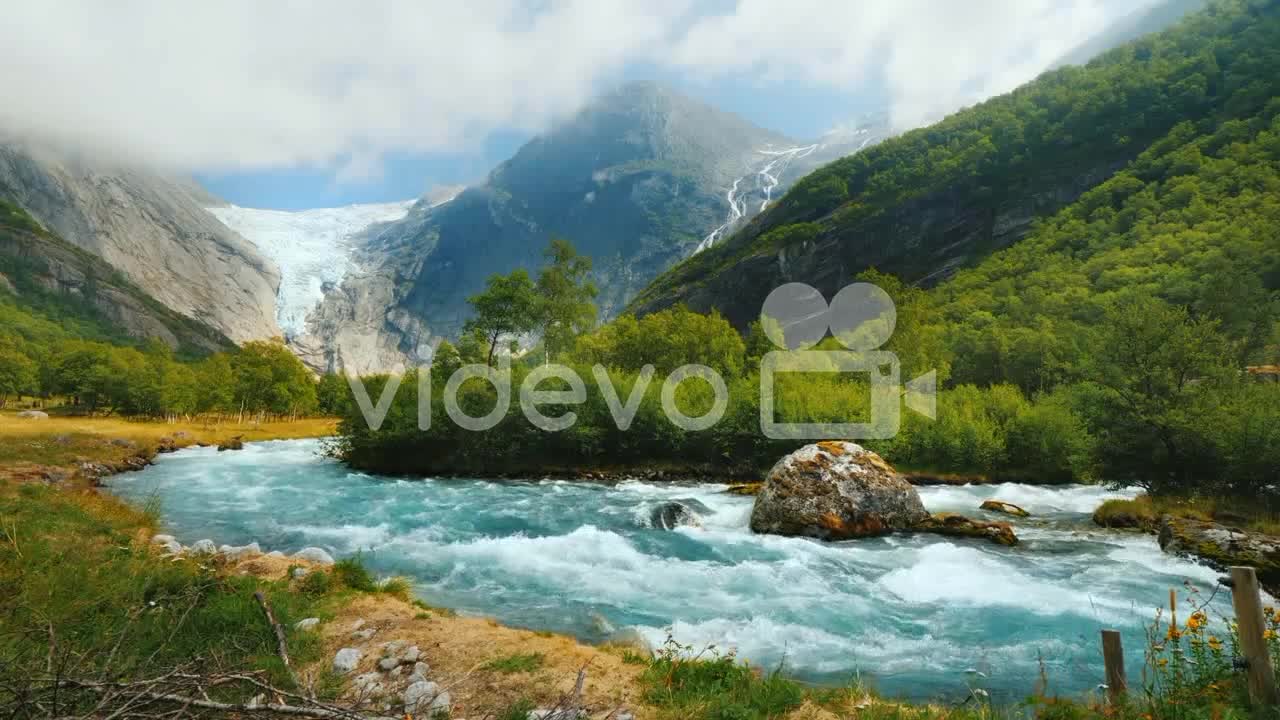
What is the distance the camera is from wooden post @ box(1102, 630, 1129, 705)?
5.40 meters

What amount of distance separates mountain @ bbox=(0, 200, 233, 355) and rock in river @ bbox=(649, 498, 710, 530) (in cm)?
17516

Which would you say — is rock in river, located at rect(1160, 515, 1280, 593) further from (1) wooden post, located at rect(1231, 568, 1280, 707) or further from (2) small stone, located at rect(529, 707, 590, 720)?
(2) small stone, located at rect(529, 707, 590, 720)

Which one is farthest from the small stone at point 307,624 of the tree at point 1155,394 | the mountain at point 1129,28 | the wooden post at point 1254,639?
the mountain at point 1129,28

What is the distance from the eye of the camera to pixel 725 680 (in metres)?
6.50

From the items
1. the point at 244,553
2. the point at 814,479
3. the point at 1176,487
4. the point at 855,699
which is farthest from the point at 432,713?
the point at 1176,487

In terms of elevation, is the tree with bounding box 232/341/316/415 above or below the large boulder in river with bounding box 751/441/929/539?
above

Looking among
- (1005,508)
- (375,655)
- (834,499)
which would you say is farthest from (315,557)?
(1005,508)

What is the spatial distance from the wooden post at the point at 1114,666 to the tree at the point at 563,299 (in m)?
36.6

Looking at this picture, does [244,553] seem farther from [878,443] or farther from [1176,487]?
[878,443]

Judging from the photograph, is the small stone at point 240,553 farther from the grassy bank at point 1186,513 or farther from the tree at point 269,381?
the tree at point 269,381

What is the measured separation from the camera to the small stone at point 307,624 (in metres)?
7.70

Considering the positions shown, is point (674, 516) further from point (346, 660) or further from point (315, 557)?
point (346, 660)

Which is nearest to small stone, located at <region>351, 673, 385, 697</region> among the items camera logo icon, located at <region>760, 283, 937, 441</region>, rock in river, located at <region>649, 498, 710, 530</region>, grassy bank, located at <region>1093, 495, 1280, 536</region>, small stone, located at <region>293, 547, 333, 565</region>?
small stone, located at <region>293, 547, 333, 565</region>

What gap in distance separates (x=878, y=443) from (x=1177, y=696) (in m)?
25.3
